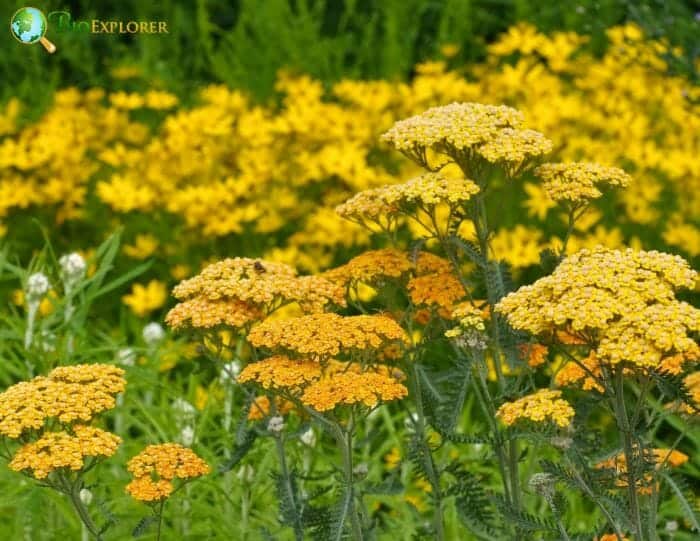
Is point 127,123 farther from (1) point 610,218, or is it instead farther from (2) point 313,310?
(2) point 313,310

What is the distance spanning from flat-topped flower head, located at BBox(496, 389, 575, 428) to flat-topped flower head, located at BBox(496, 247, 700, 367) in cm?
15

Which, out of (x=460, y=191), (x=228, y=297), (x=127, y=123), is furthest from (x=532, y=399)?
(x=127, y=123)

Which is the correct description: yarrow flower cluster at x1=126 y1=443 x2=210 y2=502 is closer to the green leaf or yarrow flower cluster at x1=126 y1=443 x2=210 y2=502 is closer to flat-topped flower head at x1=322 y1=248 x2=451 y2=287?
flat-topped flower head at x1=322 y1=248 x2=451 y2=287

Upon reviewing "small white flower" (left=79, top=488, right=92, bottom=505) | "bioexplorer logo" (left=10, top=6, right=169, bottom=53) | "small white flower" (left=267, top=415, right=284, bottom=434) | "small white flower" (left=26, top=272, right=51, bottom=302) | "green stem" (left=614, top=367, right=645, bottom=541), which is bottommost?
"small white flower" (left=79, top=488, right=92, bottom=505)

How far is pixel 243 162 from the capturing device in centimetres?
596

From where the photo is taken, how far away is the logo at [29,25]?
23.5 feet

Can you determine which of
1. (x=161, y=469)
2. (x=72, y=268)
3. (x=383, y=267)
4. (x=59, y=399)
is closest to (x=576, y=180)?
(x=383, y=267)

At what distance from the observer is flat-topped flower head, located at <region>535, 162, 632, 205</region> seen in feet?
10.0

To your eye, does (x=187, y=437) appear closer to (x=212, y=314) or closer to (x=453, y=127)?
(x=212, y=314)

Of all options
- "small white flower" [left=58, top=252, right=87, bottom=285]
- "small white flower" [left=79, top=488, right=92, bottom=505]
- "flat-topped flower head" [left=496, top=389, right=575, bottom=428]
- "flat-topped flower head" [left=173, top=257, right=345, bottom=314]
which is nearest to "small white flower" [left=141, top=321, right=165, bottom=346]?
"small white flower" [left=58, top=252, right=87, bottom=285]

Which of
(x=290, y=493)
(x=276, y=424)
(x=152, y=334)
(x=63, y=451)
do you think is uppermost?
(x=63, y=451)

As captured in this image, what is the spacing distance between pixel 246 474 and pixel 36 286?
96 centimetres

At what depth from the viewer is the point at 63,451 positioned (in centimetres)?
266

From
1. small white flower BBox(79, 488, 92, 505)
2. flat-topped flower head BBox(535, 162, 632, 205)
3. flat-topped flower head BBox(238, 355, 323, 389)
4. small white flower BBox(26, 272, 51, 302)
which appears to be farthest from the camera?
small white flower BBox(26, 272, 51, 302)
